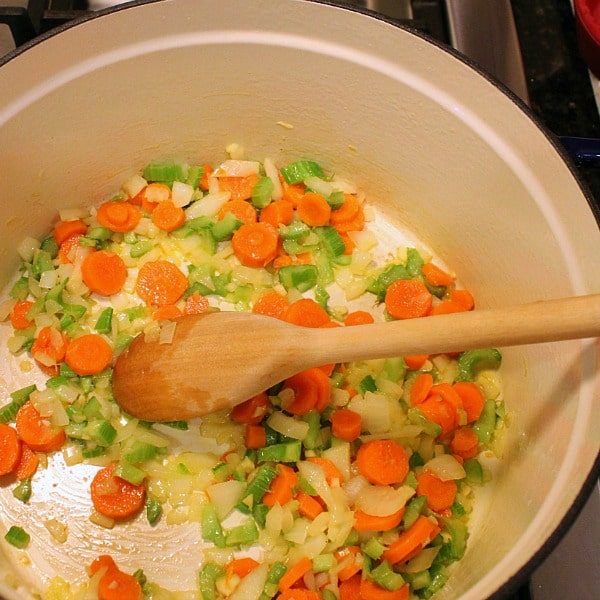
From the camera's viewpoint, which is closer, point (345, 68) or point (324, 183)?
point (345, 68)

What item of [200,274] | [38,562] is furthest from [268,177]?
[38,562]

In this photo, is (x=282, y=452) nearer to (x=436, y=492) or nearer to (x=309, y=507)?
(x=309, y=507)

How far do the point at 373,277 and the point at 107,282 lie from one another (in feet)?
2.88

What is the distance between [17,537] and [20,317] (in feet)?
2.21

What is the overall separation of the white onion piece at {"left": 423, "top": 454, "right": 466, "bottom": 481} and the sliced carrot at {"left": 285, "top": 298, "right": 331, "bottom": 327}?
0.55m

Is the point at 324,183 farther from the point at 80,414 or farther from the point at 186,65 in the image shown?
the point at 80,414

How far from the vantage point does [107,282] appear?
7.31 ft

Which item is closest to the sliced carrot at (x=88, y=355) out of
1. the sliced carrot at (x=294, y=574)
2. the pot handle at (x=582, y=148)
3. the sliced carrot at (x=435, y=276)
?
the sliced carrot at (x=294, y=574)

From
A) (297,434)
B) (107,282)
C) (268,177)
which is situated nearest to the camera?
(297,434)

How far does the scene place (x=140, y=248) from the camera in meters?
2.31

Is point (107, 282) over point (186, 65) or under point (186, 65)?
under

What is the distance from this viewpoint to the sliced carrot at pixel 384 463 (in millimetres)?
1931

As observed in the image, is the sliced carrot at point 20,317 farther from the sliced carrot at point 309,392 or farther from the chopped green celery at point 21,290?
the sliced carrot at point 309,392

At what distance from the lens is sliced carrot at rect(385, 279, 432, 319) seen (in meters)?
2.21
